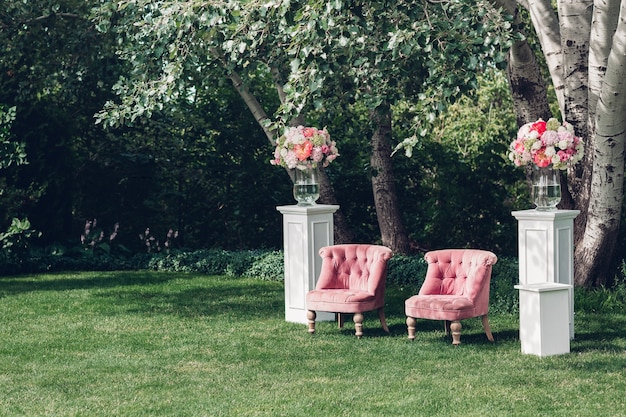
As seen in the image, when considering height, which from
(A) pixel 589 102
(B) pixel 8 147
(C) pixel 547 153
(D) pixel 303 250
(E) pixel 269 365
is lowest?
(E) pixel 269 365

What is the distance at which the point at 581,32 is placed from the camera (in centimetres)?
1038

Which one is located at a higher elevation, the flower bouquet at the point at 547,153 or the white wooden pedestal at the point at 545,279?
the flower bouquet at the point at 547,153

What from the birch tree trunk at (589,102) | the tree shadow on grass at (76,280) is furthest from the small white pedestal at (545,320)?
the tree shadow on grass at (76,280)

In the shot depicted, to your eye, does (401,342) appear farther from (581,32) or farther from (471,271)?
(581,32)

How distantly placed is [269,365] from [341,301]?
1.35 m

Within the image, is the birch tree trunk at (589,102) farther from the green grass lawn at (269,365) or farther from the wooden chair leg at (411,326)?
the wooden chair leg at (411,326)

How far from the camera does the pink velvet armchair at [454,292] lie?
8680 millimetres

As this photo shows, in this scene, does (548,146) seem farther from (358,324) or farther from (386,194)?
(386,194)

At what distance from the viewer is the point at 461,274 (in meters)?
9.12

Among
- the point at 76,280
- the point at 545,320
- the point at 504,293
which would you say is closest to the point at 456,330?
the point at 545,320

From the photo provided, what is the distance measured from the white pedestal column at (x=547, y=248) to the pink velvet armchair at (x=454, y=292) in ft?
0.98

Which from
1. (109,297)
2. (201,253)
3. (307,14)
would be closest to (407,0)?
(307,14)

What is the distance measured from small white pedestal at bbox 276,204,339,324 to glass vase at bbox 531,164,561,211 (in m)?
2.09

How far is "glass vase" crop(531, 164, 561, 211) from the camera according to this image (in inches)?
350
